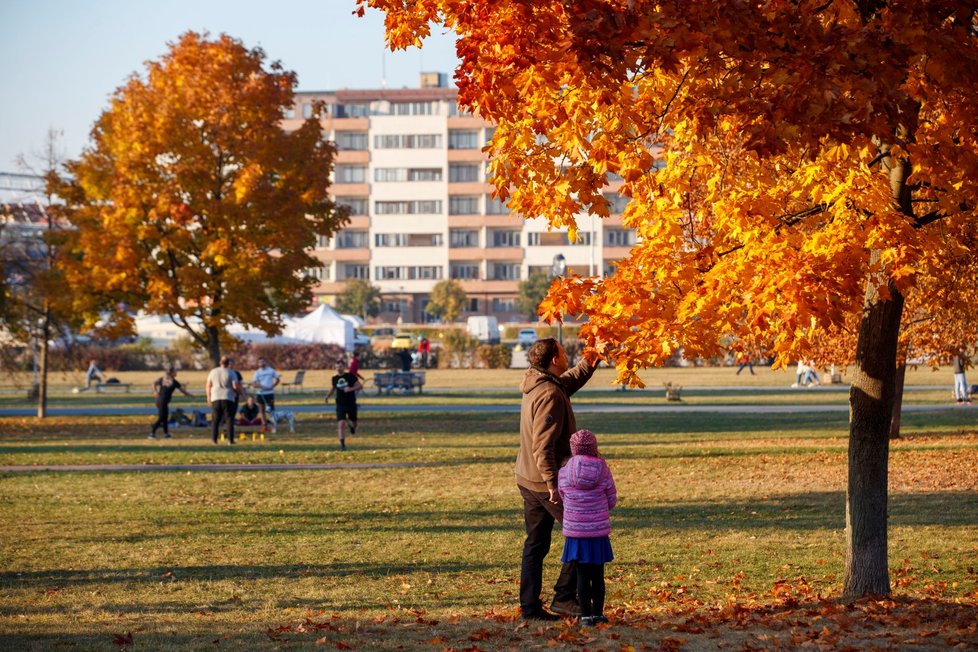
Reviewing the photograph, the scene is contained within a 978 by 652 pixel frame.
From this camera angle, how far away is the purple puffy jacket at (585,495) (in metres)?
8.95

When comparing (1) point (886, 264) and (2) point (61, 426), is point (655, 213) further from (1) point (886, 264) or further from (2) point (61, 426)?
(2) point (61, 426)

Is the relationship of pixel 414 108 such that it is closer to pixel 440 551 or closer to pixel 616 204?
pixel 616 204

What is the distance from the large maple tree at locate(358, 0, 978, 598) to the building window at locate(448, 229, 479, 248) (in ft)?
386

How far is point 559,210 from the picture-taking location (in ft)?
33.4

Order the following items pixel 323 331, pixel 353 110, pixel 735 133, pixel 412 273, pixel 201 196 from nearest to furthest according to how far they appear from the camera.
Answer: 1. pixel 735 133
2. pixel 201 196
3. pixel 323 331
4. pixel 412 273
5. pixel 353 110

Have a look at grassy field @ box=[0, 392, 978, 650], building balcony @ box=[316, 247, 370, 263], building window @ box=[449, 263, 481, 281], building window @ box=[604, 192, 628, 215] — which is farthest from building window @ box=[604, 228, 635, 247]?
grassy field @ box=[0, 392, 978, 650]

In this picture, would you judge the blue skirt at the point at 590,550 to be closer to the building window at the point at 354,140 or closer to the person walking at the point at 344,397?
the person walking at the point at 344,397

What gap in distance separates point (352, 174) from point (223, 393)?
10561 centimetres

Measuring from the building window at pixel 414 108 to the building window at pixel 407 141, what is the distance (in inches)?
96.1

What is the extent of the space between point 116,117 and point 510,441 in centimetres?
1439

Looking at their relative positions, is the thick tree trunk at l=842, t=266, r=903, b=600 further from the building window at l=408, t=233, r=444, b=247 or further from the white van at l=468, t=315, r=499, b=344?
the building window at l=408, t=233, r=444, b=247

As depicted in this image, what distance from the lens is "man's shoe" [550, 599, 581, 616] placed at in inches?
379

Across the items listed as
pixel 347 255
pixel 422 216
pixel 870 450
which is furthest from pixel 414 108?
pixel 870 450

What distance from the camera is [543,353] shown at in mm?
9469
